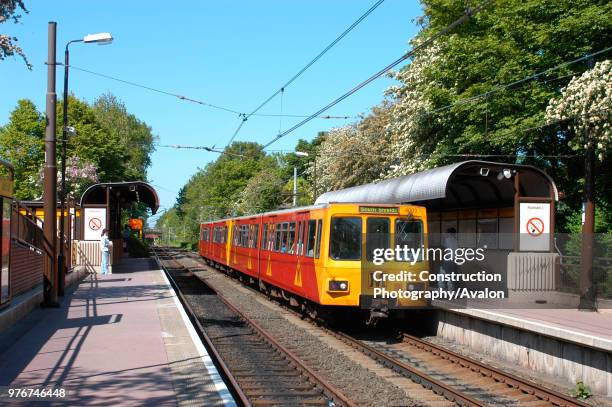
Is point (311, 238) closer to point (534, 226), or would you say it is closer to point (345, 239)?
point (345, 239)

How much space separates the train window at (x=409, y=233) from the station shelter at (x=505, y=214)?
3.25 ft

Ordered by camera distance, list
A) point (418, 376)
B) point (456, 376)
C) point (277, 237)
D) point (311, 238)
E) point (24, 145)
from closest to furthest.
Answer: point (418, 376), point (456, 376), point (311, 238), point (277, 237), point (24, 145)

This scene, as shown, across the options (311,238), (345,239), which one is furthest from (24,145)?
(345,239)

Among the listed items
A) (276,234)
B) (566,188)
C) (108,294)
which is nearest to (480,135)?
(566,188)

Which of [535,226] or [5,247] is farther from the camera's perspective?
[535,226]

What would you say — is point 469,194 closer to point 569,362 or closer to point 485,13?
point 569,362

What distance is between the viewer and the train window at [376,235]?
14.2 m

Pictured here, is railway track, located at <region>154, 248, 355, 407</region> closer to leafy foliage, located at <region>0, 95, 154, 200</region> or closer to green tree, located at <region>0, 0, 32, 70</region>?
green tree, located at <region>0, 0, 32, 70</region>

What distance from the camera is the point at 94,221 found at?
28766mm

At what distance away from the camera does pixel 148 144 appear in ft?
250

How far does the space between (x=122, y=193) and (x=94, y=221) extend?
219 inches

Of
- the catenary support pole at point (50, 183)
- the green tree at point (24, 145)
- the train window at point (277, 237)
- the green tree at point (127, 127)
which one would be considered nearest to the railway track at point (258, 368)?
the train window at point (277, 237)

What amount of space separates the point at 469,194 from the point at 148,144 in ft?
204

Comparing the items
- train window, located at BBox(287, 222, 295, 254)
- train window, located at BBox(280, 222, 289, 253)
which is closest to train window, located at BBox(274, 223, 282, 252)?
train window, located at BBox(280, 222, 289, 253)
